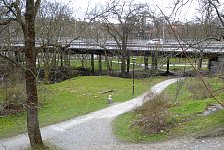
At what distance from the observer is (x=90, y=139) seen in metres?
16.6

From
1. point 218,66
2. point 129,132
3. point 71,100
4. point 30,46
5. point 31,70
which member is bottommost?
point 71,100

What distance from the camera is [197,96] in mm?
27203

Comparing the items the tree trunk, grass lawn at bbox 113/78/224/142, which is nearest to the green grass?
grass lawn at bbox 113/78/224/142

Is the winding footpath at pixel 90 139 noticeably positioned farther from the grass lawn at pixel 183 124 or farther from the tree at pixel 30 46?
the tree at pixel 30 46

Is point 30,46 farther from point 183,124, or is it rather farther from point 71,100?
point 71,100

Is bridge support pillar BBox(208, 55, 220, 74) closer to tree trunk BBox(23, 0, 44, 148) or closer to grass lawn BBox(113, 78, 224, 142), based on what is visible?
grass lawn BBox(113, 78, 224, 142)

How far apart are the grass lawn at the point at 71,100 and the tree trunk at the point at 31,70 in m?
0.51

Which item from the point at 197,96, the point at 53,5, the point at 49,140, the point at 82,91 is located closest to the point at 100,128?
the point at 49,140

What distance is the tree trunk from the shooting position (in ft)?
41.9

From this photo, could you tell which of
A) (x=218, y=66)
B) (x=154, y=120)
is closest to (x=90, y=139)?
(x=154, y=120)

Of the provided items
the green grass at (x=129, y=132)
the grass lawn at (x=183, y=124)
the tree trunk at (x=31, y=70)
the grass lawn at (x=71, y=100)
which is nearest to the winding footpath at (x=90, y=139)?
the green grass at (x=129, y=132)

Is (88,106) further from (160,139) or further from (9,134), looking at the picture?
(160,139)

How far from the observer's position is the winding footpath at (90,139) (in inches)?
529

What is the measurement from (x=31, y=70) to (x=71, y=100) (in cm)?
1794
